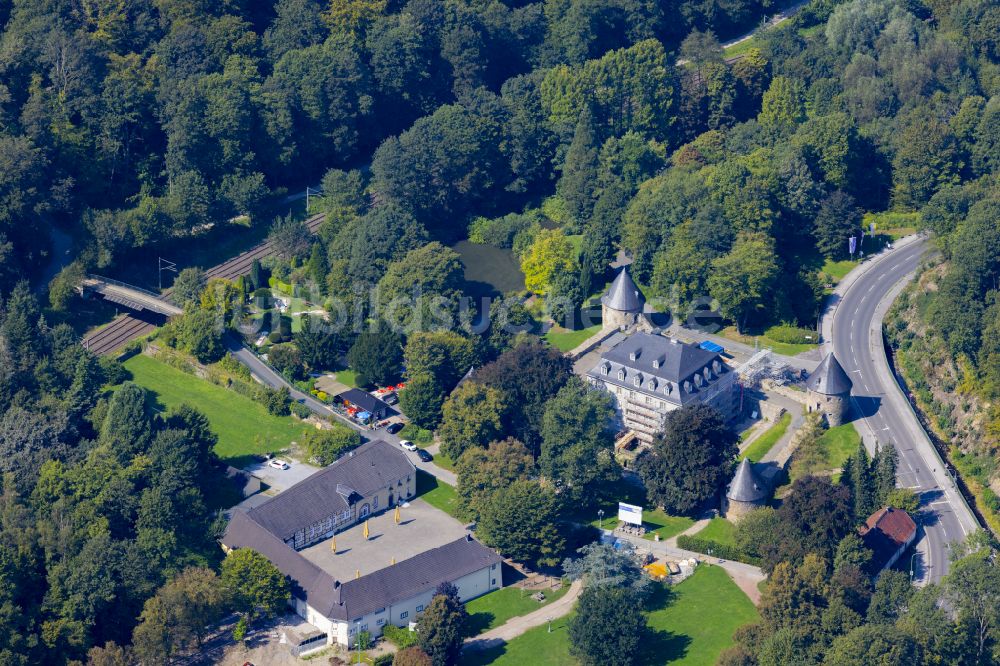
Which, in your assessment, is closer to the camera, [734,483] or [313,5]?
[734,483]

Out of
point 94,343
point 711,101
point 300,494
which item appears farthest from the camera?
point 711,101

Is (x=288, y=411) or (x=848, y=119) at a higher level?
(x=848, y=119)

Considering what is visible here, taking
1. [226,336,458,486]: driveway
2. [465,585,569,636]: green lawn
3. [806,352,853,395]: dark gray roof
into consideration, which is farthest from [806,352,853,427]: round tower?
[226,336,458,486]: driveway

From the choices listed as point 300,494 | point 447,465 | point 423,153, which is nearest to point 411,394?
point 447,465

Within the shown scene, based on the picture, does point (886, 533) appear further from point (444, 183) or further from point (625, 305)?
point (444, 183)

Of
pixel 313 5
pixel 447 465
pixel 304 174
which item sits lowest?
pixel 447 465

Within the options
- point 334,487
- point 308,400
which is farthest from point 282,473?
point 308,400

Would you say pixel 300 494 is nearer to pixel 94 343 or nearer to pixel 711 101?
pixel 94 343
